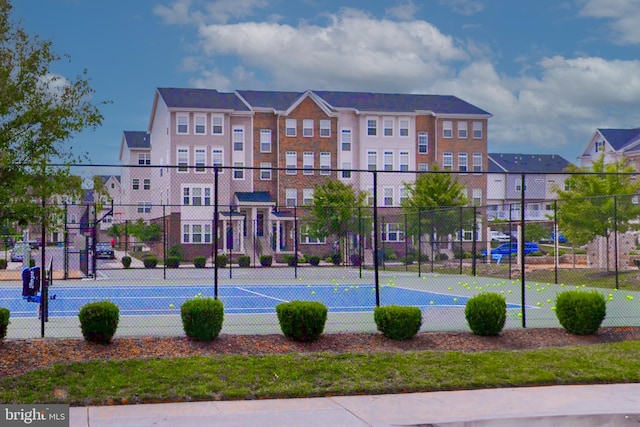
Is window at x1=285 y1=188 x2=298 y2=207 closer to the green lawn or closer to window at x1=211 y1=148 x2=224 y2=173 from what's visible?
window at x1=211 y1=148 x2=224 y2=173

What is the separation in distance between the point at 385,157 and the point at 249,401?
168 ft

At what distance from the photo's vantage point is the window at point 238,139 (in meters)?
56.3

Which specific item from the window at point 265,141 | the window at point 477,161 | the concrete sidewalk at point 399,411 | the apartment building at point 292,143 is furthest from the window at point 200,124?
the concrete sidewalk at point 399,411

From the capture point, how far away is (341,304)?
829 inches

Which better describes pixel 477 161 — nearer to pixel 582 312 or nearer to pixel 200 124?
pixel 200 124

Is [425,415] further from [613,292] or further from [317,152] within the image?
[317,152]

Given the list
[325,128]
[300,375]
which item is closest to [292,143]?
[325,128]

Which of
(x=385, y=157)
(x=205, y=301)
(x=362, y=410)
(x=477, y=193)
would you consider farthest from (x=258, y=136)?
(x=362, y=410)

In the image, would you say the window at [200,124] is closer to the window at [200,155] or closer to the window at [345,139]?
the window at [200,155]

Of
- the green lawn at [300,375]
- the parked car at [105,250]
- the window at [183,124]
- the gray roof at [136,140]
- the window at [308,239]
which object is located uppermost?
the gray roof at [136,140]

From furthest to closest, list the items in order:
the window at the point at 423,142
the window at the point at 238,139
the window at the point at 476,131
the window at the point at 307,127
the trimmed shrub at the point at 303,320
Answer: the window at the point at 476,131, the window at the point at 423,142, the window at the point at 307,127, the window at the point at 238,139, the trimmed shrub at the point at 303,320

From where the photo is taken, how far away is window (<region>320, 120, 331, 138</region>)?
57.9 m

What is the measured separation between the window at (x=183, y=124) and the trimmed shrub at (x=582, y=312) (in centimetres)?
4379

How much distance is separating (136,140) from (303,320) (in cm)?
7065
